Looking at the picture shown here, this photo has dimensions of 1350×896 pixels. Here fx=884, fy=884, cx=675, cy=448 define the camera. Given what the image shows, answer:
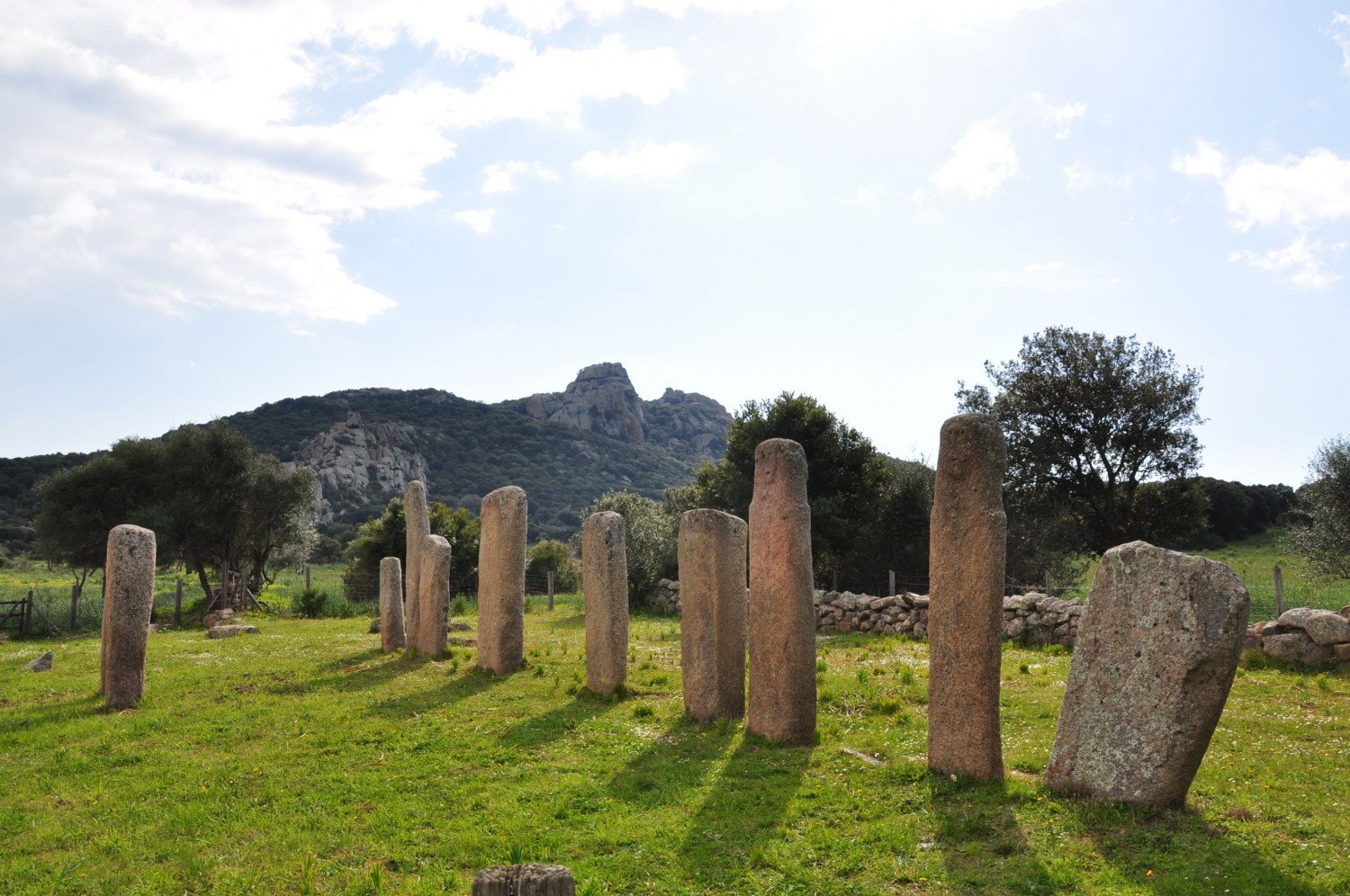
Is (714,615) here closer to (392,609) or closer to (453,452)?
(392,609)

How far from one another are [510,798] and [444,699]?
5934 millimetres

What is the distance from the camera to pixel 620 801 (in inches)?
338

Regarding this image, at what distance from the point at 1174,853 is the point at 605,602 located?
9.13 metres

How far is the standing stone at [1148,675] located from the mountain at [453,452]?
6026 cm

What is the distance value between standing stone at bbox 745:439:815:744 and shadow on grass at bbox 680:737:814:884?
382mm

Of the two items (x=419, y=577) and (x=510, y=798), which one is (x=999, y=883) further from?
(x=419, y=577)

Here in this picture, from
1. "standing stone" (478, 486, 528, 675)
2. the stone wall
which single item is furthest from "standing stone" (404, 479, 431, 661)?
the stone wall

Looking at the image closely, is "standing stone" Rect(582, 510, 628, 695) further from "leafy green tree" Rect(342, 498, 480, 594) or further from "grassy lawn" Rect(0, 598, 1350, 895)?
"leafy green tree" Rect(342, 498, 480, 594)

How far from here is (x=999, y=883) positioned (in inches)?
251

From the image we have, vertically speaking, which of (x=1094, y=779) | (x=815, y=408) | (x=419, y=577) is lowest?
(x=1094, y=779)

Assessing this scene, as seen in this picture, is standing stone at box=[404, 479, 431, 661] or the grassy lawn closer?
the grassy lawn

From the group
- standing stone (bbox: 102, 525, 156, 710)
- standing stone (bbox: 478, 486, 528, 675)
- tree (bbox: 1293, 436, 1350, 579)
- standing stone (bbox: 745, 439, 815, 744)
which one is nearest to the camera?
standing stone (bbox: 745, 439, 815, 744)

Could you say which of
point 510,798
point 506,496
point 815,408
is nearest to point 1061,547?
point 815,408

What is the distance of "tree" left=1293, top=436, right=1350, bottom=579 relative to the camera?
92.3 feet
